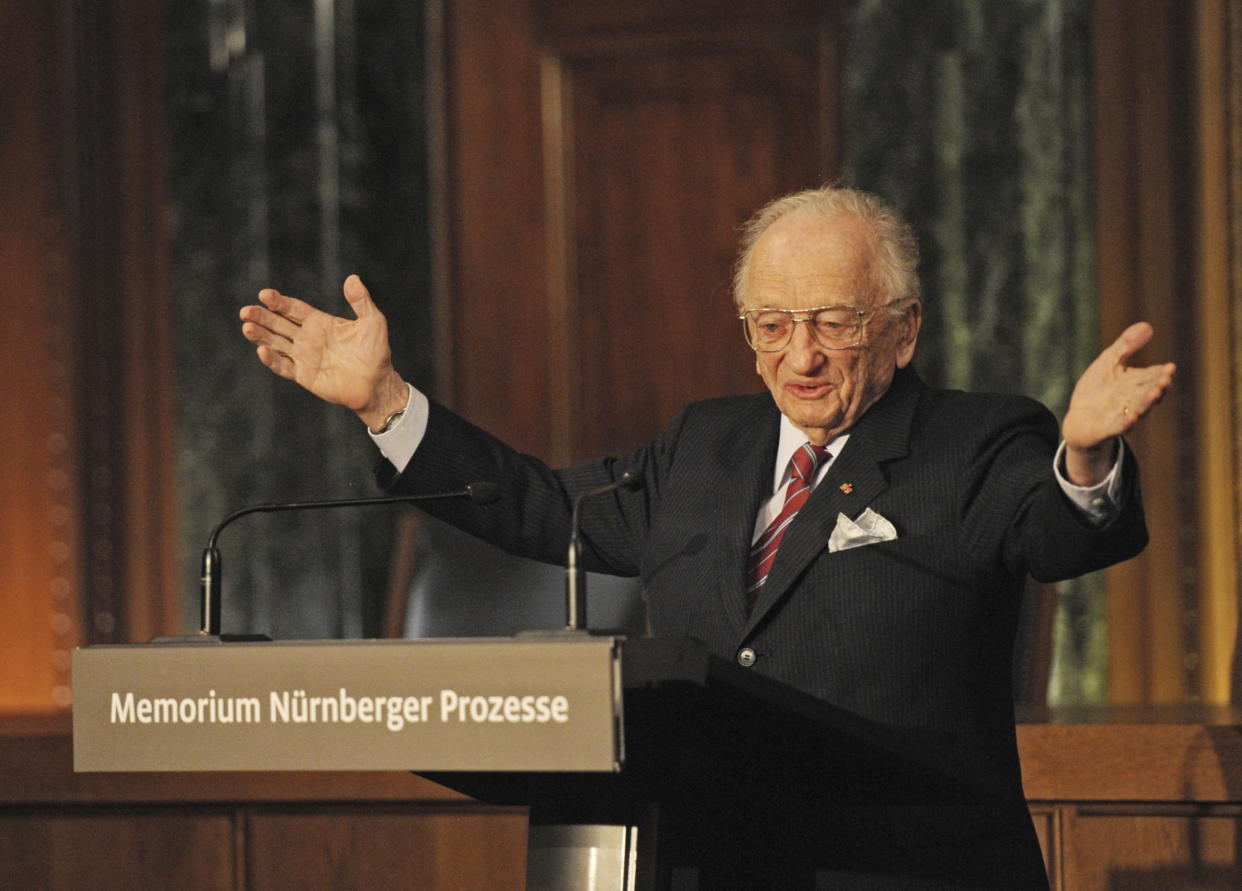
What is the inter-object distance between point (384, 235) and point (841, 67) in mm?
1188

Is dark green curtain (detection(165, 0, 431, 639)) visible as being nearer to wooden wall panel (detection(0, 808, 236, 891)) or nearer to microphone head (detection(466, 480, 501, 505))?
wooden wall panel (detection(0, 808, 236, 891))

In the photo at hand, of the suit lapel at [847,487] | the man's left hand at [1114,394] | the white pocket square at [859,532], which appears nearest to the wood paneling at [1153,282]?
the suit lapel at [847,487]

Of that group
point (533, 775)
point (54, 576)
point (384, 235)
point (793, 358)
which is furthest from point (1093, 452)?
point (54, 576)

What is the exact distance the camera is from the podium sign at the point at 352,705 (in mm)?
1371

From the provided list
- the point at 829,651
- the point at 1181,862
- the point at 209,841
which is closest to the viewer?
the point at 829,651

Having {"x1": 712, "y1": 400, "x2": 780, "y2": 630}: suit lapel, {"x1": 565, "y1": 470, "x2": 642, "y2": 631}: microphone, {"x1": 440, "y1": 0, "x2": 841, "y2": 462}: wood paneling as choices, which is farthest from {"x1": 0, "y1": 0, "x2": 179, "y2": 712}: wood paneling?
{"x1": 565, "y1": 470, "x2": 642, "y2": 631}: microphone

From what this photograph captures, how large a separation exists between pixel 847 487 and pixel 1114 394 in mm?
440

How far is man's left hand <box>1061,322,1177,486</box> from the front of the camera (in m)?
1.54

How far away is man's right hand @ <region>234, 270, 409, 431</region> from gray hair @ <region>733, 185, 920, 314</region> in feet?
1.61

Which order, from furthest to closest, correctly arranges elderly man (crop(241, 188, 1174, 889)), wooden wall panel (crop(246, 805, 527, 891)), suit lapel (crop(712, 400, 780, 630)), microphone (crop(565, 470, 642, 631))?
1. wooden wall panel (crop(246, 805, 527, 891))
2. suit lapel (crop(712, 400, 780, 630))
3. elderly man (crop(241, 188, 1174, 889))
4. microphone (crop(565, 470, 642, 631))

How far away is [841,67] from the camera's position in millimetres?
3936

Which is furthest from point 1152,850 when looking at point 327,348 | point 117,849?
point 117,849

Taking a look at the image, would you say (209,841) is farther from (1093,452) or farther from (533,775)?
(1093,452)

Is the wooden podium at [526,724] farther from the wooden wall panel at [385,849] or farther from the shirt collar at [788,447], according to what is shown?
the wooden wall panel at [385,849]
